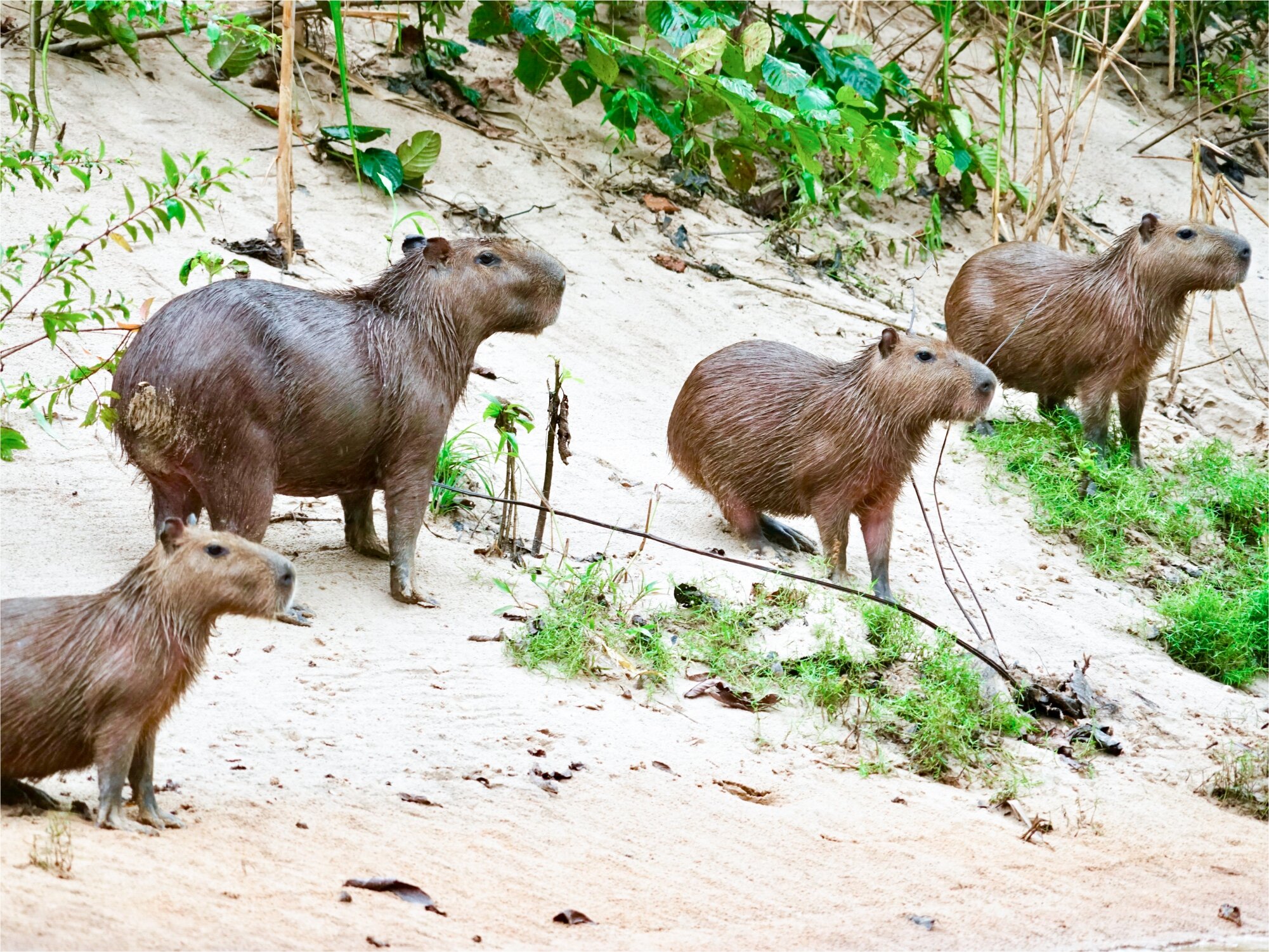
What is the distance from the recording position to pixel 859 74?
979 centimetres

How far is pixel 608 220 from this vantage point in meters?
9.48

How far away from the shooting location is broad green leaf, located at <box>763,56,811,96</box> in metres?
8.38

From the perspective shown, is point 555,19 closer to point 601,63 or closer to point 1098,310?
point 601,63

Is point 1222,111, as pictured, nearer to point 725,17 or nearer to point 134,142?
point 725,17

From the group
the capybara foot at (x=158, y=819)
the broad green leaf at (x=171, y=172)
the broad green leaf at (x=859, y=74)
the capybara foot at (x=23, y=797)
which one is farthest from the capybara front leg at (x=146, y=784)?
the broad green leaf at (x=859, y=74)

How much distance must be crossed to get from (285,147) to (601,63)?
100 inches

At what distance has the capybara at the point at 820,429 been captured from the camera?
621 centimetres

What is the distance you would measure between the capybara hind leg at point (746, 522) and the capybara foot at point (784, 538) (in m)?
0.13

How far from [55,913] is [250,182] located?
599cm

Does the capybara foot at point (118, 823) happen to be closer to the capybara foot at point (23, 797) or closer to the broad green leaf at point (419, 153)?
the capybara foot at point (23, 797)

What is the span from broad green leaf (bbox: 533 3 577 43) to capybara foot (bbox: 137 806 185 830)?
5.83m

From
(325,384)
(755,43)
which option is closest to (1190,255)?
(755,43)

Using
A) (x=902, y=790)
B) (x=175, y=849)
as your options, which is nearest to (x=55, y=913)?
(x=175, y=849)

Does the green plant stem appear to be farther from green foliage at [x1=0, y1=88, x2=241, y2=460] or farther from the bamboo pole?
the bamboo pole
